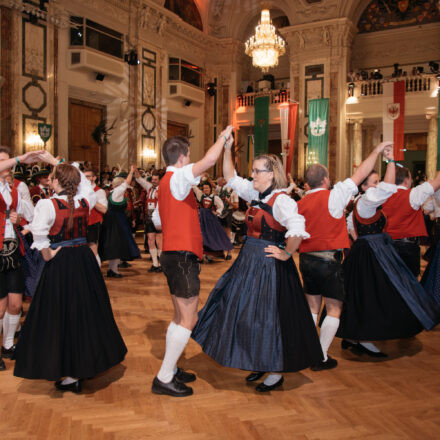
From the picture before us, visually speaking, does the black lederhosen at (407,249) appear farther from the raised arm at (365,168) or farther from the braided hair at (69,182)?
the braided hair at (69,182)

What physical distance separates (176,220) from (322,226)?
96 centimetres

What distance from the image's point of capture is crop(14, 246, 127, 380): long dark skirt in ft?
8.46

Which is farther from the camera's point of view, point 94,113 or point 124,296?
point 94,113

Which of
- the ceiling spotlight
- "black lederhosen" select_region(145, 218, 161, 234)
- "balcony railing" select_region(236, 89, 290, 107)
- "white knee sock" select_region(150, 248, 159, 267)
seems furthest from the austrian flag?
"white knee sock" select_region(150, 248, 159, 267)

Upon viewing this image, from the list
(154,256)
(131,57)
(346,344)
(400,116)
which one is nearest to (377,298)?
(346,344)

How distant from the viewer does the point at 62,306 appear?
2.63 meters

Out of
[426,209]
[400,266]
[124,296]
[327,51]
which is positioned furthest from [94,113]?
[400,266]

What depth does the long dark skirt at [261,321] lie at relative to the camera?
2.52 meters

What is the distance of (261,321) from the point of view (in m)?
A: 2.55

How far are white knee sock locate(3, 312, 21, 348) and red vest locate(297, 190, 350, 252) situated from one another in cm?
212

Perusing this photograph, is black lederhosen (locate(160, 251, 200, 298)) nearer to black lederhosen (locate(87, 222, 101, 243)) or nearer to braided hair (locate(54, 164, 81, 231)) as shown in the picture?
braided hair (locate(54, 164, 81, 231))

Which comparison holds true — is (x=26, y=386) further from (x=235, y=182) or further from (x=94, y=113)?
(x=94, y=113)

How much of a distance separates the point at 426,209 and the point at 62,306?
365 cm

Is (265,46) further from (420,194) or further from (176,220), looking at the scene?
(176,220)
